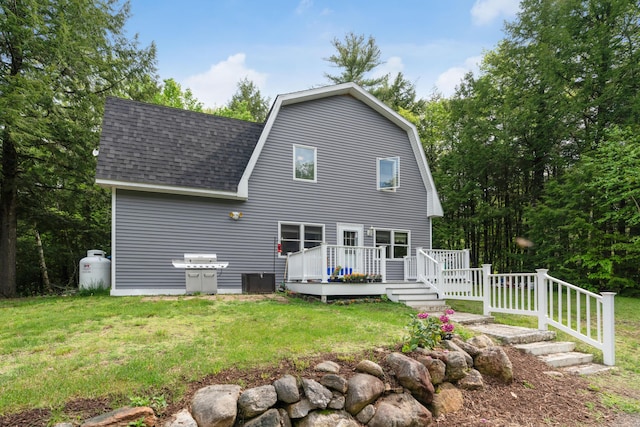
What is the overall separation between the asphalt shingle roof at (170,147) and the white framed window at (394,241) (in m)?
5.15

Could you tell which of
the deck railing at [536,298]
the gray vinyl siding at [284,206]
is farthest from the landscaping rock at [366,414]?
the gray vinyl siding at [284,206]

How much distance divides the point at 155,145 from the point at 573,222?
45.8 feet

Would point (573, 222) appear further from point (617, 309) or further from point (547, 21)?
point (547, 21)

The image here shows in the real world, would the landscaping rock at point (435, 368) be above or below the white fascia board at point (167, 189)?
below

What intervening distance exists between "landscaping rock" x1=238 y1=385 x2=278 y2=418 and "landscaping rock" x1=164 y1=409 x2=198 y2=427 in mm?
424

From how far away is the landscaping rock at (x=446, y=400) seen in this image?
12.8 ft

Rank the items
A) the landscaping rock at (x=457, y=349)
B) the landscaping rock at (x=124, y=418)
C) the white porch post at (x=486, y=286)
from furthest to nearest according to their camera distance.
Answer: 1. the white porch post at (x=486, y=286)
2. the landscaping rock at (x=457, y=349)
3. the landscaping rock at (x=124, y=418)

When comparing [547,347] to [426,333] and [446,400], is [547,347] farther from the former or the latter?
[446,400]

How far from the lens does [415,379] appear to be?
3.85 m

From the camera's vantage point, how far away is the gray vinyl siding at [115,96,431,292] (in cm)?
938

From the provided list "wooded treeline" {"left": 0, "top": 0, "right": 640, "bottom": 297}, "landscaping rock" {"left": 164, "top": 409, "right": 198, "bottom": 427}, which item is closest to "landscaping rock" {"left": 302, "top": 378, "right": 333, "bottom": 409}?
"landscaping rock" {"left": 164, "top": 409, "right": 198, "bottom": 427}

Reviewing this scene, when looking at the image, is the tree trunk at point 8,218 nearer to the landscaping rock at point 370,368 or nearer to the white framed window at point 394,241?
the white framed window at point 394,241

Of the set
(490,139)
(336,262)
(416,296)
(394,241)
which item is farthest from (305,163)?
(490,139)

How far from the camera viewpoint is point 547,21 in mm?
15305
